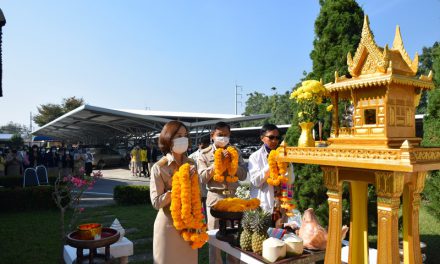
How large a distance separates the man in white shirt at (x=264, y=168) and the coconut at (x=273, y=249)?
1220mm

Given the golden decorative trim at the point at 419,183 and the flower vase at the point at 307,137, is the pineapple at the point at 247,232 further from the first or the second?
the golden decorative trim at the point at 419,183

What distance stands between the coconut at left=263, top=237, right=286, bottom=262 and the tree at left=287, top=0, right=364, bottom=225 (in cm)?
401

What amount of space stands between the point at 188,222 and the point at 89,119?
2318 centimetres

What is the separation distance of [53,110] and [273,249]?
72.0m

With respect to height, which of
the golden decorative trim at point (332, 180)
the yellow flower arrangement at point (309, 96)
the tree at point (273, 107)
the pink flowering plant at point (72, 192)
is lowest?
the pink flowering plant at point (72, 192)

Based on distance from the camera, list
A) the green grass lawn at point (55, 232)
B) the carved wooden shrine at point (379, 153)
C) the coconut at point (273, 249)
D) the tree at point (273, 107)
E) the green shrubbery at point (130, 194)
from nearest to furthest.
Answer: the carved wooden shrine at point (379, 153)
the coconut at point (273, 249)
the green grass lawn at point (55, 232)
the green shrubbery at point (130, 194)
the tree at point (273, 107)

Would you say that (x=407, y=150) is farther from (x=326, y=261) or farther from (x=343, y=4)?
(x=343, y=4)

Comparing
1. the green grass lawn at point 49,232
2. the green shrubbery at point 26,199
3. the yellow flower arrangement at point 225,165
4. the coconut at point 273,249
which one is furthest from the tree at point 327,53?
the green shrubbery at point 26,199

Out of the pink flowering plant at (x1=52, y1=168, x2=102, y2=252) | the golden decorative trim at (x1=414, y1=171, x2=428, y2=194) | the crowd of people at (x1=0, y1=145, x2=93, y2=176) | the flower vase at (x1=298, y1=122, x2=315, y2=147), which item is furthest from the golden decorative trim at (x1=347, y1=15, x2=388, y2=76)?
the crowd of people at (x1=0, y1=145, x2=93, y2=176)

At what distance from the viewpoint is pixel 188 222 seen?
340cm

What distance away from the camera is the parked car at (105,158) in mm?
24592

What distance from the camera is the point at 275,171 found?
15.0ft

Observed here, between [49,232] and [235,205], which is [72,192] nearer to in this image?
[49,232]

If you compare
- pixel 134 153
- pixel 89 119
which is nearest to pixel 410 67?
pixel 134 153
